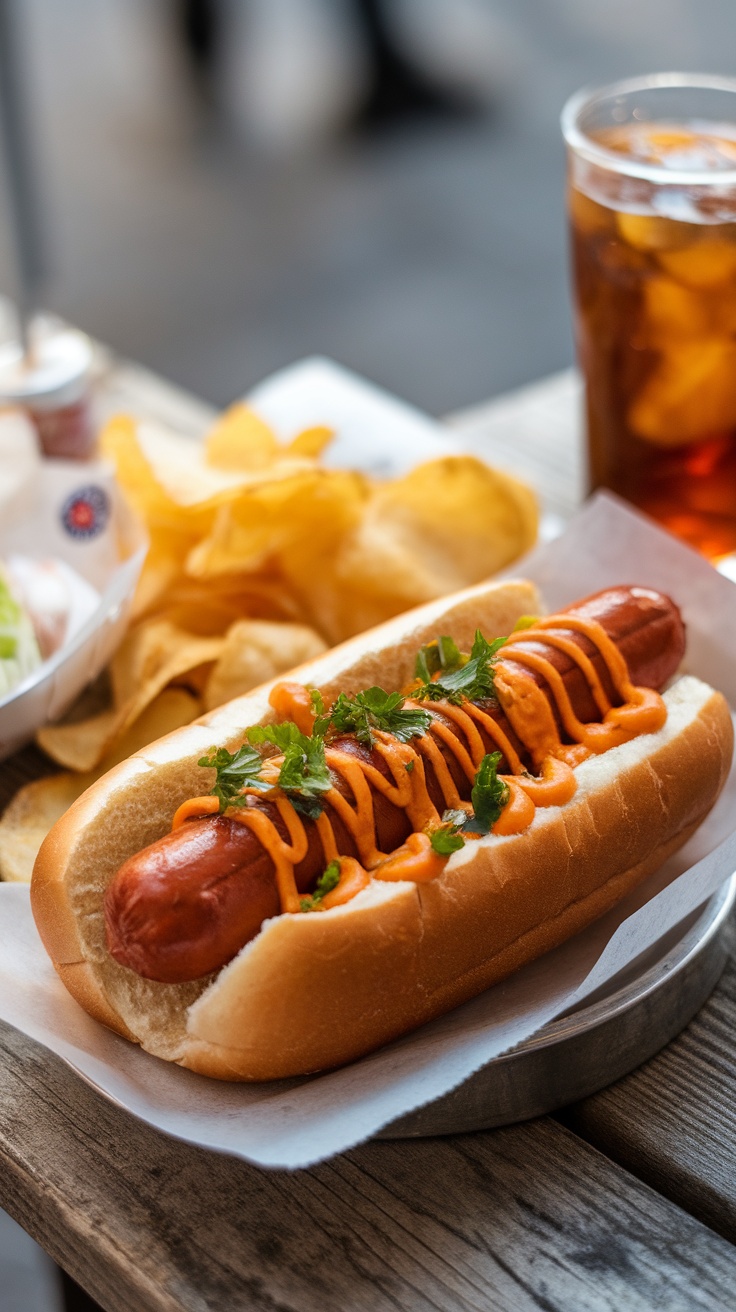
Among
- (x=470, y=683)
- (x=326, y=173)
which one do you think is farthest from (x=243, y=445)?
(x=326, y=173)

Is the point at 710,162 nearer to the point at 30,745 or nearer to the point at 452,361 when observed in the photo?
the point at 30,745

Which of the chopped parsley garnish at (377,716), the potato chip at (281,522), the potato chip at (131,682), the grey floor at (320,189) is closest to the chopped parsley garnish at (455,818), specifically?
the chopped parsley garnish at (377,716)

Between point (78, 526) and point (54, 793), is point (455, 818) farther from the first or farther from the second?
point (78, 526)

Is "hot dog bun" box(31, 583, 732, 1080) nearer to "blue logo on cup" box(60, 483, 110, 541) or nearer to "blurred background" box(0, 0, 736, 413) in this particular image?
"blue logo on cup" box(60, 483, 110, 541)

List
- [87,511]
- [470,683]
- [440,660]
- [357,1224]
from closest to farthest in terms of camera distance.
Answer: [357,1224] < [470,683] < [440,660] < [87,511]

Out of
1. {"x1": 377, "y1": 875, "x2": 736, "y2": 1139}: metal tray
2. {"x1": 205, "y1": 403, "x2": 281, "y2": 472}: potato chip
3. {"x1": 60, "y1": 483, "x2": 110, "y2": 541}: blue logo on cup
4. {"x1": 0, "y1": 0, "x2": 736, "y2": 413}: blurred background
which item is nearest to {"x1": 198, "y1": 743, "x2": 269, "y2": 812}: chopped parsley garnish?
{"x1": 377, "y1": 875, "x2": 736, "y2": 1139}: metal tray

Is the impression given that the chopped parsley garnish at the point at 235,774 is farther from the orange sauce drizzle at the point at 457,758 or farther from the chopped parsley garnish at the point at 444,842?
the chopped parsley garnish at the point at 444,842
